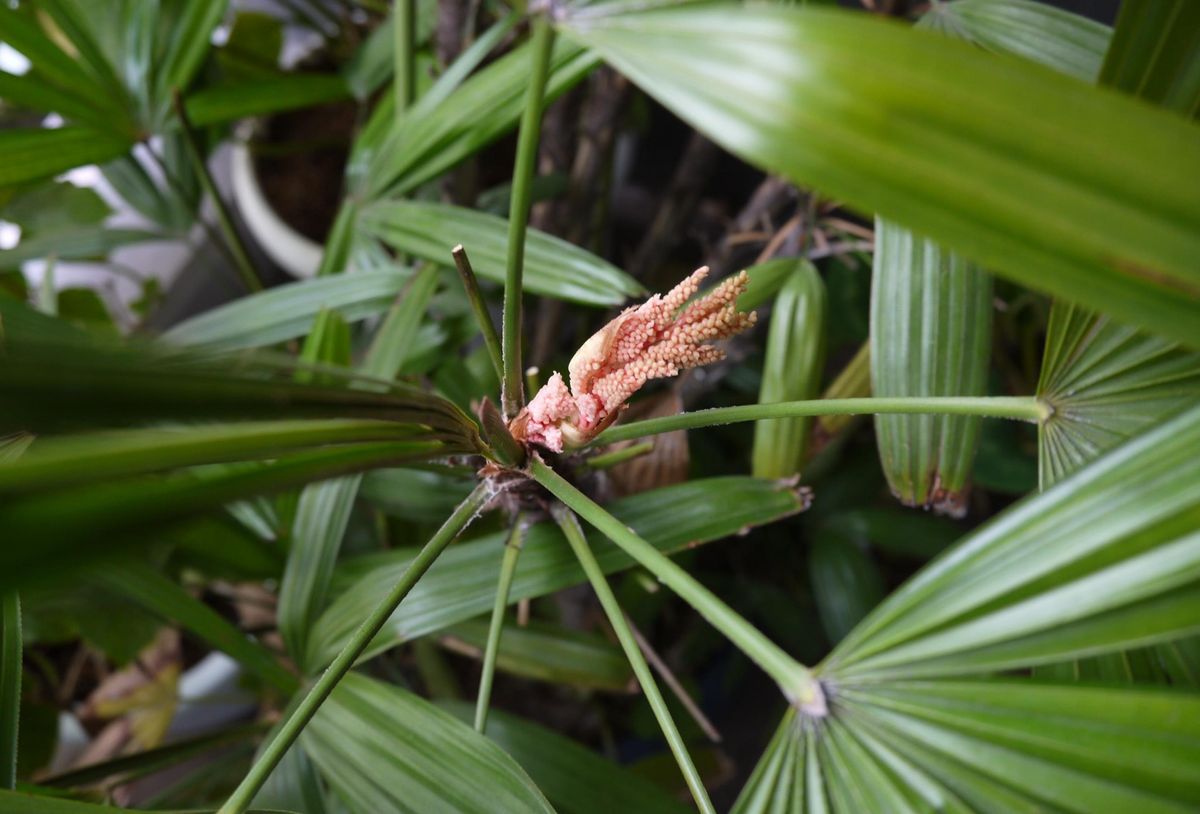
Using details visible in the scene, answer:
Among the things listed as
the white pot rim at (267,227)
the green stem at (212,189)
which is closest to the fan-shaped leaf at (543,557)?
the green stem at (212,189)

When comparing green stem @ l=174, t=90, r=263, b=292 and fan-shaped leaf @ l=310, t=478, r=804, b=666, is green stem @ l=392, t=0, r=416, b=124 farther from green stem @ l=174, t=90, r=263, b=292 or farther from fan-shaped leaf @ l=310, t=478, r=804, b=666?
fan-shaped leaf @ l=310, t=478, r=804, b=666

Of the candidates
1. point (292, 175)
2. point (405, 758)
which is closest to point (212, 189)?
point (292, 175)

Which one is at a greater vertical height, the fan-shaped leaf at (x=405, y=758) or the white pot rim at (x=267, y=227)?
the white pot rim at (x=267, y=227)

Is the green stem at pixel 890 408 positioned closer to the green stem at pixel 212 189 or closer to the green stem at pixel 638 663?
the green stem at pixel 638 663

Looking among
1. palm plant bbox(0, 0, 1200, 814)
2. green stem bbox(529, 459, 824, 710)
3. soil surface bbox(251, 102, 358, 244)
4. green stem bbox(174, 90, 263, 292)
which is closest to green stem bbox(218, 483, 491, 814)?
palm plant bbox(0, 0, 1200, 814)

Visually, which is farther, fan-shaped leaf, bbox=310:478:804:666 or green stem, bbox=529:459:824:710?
fan-shaped leaf, bbox=310:478:804:666

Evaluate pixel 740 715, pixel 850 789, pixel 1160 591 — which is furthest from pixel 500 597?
pixel 740 715

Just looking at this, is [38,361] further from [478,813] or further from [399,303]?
[399,303]
